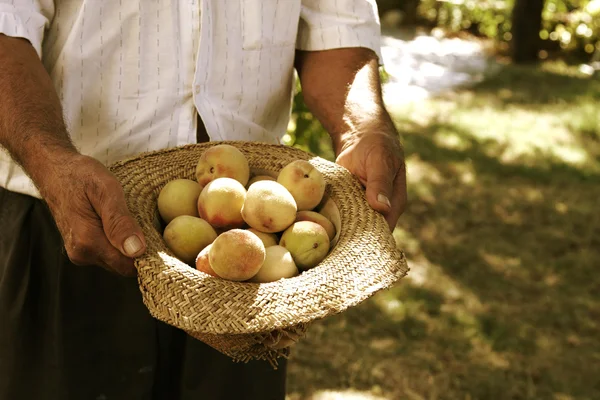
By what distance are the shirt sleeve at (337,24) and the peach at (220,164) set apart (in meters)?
0.51

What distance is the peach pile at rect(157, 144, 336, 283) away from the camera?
1.42m

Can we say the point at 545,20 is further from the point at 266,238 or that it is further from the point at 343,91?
the point at 266,238

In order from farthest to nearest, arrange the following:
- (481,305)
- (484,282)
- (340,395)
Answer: (484,282) → (481,305) → (340,395)

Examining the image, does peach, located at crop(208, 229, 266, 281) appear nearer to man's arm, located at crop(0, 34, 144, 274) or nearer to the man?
man's arm, located at crop(0, 34, 144, 274)

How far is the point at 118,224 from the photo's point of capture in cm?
136

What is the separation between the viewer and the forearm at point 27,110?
5.00 ft

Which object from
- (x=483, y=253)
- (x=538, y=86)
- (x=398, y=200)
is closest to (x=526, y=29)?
(x=538, y=86)

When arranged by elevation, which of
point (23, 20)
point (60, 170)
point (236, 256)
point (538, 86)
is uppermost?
point (23, 20)

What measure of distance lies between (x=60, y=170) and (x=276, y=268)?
0.48 meters

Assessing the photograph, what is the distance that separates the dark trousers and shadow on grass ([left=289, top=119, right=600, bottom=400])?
127cm

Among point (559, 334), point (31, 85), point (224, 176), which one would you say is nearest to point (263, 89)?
point (224, 176)

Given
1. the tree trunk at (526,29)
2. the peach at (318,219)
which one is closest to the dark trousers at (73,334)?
the peach at (318,219)

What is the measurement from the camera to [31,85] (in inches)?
62.1

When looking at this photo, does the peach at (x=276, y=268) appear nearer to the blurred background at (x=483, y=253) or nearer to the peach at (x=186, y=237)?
the peach at (x=186, y=237)
